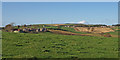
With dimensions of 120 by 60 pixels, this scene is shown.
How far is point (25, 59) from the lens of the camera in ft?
49.2

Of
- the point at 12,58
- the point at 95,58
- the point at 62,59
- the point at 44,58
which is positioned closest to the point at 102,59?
the point at 95,58

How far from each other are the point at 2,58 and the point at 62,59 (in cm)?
611

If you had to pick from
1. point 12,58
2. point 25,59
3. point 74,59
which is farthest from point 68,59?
point 12,58

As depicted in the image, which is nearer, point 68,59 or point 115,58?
point 68,59

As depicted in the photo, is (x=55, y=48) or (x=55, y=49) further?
(x=55, y=48)

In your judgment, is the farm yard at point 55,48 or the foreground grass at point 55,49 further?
the farm yard at point 55,48

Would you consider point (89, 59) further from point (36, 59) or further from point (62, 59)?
point (36, 59)

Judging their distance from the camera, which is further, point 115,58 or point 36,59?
point 115,58

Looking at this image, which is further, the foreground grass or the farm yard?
the farm yard

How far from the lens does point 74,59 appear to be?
15758mm

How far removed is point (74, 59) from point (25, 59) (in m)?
4.76

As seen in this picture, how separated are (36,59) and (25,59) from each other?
3.63 ft

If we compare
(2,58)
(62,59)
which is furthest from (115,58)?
(2,58)

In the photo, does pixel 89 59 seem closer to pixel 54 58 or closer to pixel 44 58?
pixel 54 58
